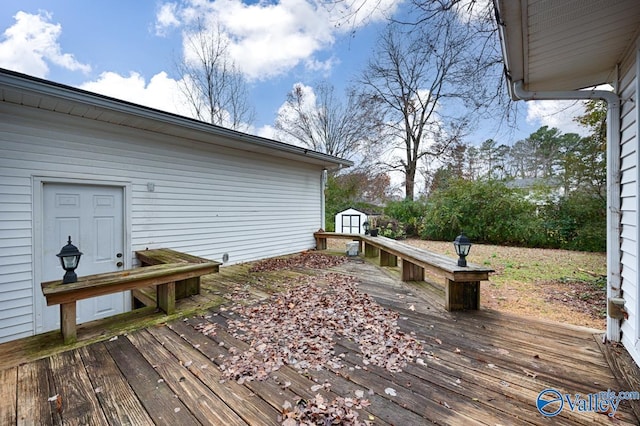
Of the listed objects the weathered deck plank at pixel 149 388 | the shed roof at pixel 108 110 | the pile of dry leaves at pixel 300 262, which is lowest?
the weathered deck plank at pixel 149 388

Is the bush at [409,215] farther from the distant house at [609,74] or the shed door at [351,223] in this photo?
the distant house at [609,74]

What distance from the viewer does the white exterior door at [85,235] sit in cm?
350

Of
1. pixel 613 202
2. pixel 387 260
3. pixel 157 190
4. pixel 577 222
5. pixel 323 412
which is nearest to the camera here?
pixel 323 412

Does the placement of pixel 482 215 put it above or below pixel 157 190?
below

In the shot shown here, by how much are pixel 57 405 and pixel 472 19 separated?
5.78 metres

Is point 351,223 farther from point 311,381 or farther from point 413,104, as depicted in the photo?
point 311,381

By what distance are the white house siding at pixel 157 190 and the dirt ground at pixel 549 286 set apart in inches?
191

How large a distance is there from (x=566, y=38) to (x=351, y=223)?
30.0 ft

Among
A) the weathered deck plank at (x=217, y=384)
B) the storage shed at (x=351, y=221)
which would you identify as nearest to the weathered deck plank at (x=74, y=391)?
the weathered deck plank at (x=217, y=384)

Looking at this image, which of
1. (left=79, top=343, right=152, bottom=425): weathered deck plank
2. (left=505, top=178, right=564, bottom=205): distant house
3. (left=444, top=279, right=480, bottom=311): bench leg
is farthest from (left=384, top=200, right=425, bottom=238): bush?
(left=79, top=343, right=152, bottom=425): weathered deck plank

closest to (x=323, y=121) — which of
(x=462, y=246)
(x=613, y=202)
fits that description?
(x=462, y=246)

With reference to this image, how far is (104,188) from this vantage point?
13.2ft

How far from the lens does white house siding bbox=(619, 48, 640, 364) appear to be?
2039 mm

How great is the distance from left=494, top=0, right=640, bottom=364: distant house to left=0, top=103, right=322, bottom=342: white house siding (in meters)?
5.03
